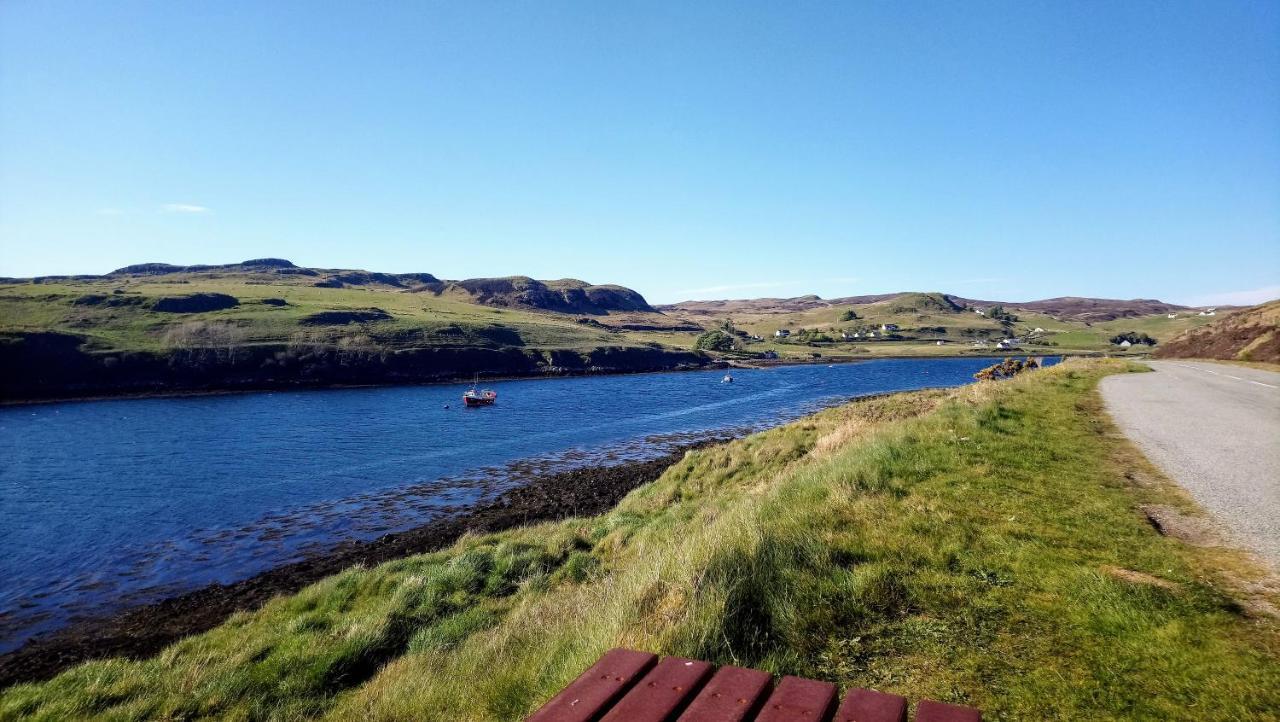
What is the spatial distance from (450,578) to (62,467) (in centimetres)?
4702

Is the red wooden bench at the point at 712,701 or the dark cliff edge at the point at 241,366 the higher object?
the red wooden bench at the point at 712,701

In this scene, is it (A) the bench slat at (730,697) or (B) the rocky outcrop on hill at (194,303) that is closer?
(A) the bench slat at (730,697)

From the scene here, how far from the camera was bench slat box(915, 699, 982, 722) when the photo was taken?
2373 millimetres

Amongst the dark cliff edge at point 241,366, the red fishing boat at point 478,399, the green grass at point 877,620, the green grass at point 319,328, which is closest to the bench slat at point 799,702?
the green grass at point 877,620

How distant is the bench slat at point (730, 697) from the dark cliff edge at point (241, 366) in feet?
350

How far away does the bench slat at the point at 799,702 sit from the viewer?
8.13ft

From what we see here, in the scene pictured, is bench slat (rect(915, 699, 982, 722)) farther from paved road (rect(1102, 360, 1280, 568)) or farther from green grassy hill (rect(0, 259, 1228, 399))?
green grassy hill (rect(0, 259, 1228, 399))

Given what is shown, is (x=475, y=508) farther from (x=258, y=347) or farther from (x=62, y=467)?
(x=258, y=347)

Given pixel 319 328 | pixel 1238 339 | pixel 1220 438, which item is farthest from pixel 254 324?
pixel 1238 339

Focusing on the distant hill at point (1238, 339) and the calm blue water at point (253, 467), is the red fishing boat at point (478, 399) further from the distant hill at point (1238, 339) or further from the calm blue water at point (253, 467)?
the distant hill at point (1238, 339)

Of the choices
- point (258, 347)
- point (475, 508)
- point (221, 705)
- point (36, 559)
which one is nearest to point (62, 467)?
point (36, 559)

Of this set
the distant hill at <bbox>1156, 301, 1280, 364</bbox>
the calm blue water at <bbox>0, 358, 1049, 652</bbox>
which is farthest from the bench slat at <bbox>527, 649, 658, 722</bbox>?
the distant hill at <bbox>1156, 301, 1280, 364</bbox>

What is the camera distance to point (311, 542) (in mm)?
24062

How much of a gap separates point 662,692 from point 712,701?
26 centimetres
